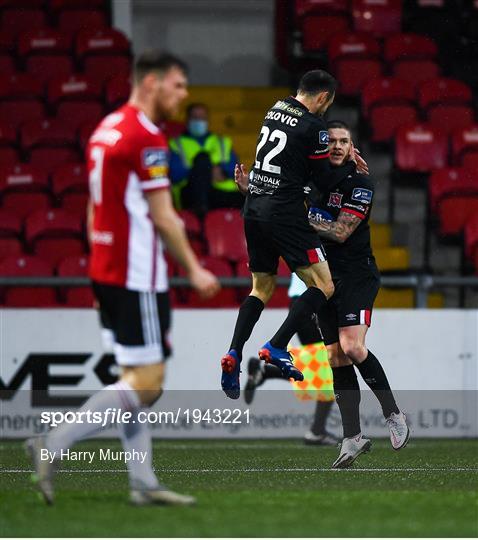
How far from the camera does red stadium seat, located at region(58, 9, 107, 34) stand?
631 inches

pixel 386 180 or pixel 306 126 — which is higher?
pixel 306 126

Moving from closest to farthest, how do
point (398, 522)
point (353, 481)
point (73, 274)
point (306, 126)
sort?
point (398, 522) → point (353, 481) → point (306, 126) → point (73, 274)

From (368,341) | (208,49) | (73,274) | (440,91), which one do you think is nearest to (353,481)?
(368,341)

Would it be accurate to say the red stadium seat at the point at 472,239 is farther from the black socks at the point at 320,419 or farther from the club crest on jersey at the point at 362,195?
the club crest on jersey at the point at 362,195

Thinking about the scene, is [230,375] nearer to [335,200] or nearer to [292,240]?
[292,240]

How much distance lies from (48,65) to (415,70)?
4.27m

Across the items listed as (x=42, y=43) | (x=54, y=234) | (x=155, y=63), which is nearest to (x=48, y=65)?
(x=42, y=43)

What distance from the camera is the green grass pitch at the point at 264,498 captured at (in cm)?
555

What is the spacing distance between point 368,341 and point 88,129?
14.4 ft

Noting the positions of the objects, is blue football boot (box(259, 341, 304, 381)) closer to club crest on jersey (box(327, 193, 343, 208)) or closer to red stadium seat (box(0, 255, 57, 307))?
club crest on jersey (box(327, 193, 343, 208))

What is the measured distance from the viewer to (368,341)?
11.4 metres

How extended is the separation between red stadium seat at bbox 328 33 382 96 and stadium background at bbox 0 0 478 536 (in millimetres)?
20

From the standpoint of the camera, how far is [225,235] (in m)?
12.7

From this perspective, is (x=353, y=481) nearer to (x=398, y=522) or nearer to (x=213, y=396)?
(x=398, y=522)
